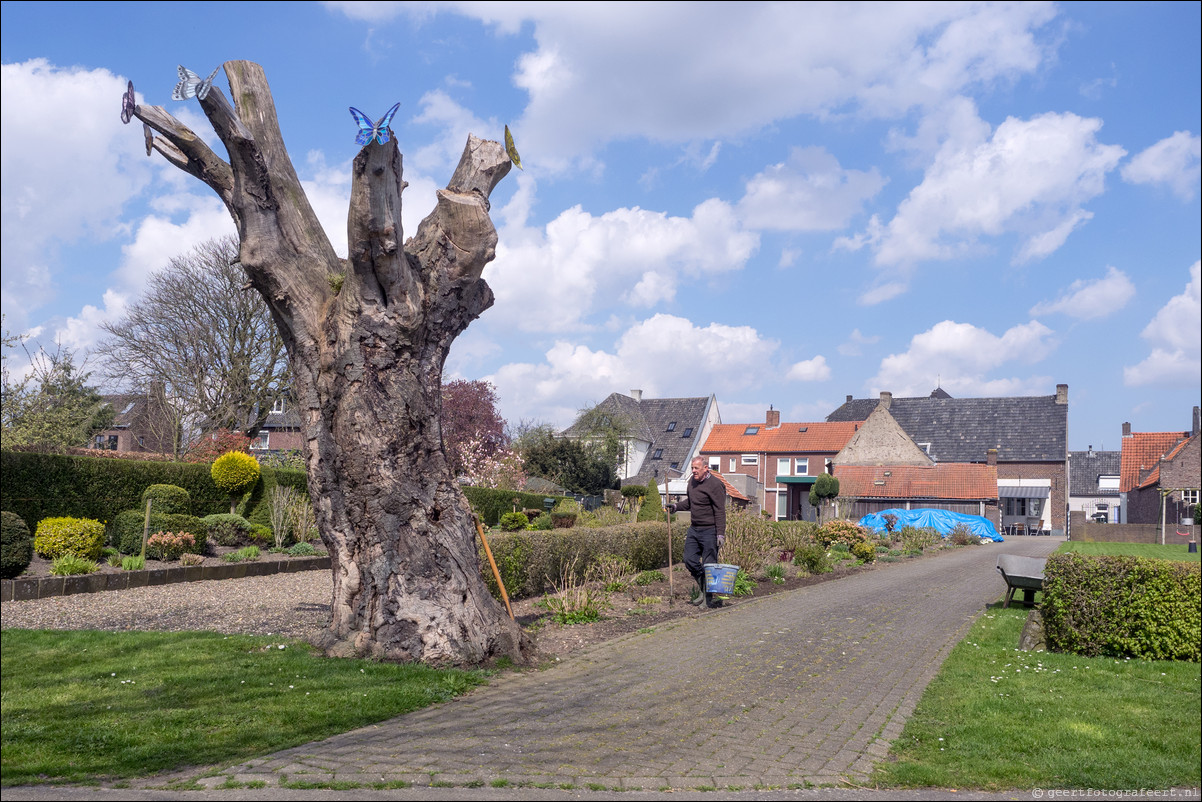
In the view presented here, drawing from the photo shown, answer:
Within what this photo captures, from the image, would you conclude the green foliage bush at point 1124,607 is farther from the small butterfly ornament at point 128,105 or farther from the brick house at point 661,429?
the brick house at point 661,429

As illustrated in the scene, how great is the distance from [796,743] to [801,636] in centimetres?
415

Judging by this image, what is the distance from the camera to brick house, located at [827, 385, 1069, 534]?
5316cm

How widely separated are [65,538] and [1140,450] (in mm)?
52754

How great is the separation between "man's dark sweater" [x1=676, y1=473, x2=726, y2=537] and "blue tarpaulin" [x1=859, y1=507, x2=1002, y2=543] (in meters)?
24.5

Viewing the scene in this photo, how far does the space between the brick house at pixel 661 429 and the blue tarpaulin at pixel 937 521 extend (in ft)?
75.0

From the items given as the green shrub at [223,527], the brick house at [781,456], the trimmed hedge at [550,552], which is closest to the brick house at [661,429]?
the brick house at [781,456]

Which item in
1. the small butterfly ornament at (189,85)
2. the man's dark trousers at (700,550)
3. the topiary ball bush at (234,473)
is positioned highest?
the small butterfly ornament at (189,85)

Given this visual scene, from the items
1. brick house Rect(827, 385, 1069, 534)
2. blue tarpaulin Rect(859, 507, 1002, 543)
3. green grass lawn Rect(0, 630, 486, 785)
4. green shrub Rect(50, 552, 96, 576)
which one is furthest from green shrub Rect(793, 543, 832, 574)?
brick house Rect(827, 385, 1069, 534)

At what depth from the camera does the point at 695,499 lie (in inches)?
466

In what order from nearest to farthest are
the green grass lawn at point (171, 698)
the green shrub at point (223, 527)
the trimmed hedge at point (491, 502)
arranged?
the green grass lawn at point (171, 698), the green shrub at point (223, 527), the trimmed hedge at point (491, 502)

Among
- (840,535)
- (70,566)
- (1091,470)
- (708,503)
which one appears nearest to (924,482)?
(840,535)

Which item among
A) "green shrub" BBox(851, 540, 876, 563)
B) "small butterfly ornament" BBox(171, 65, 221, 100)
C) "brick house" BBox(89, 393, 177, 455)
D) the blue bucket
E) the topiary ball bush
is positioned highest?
"small butterfly ornament" BBox(171, 65, 221, 100)

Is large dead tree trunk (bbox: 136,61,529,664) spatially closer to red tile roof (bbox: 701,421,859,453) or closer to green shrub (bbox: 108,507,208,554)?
green shrub (bbox: 108,507,208,554)

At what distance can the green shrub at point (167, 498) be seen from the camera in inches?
614
